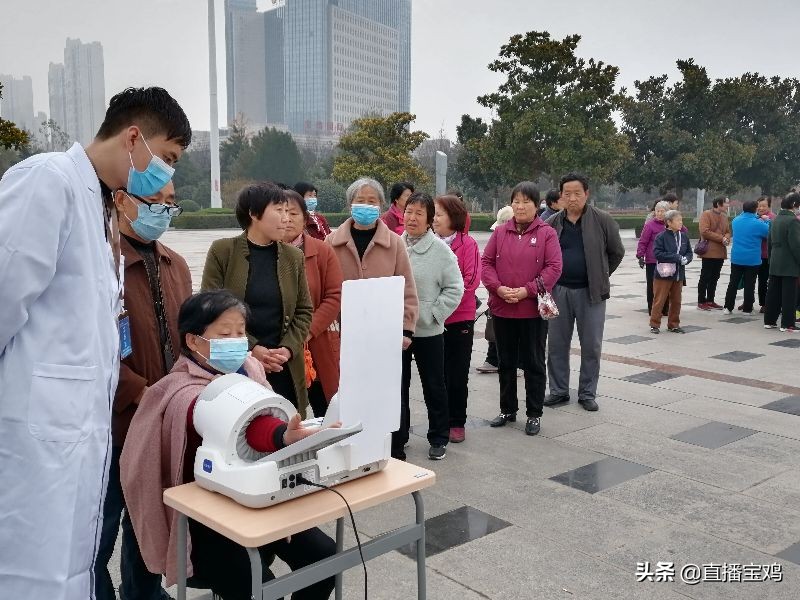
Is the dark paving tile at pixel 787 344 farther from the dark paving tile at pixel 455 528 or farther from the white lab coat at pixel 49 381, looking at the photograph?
the white lab coat at pixel 49 381

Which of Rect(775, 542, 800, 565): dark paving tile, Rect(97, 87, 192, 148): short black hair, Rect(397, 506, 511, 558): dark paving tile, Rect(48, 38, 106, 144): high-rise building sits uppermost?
Rect(48, 38, 106, 144): high-rise building

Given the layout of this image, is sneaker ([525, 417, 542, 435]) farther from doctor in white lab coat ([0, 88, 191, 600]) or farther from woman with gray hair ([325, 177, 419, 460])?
doctor in white lab coat ([0, 88, 191, 600])

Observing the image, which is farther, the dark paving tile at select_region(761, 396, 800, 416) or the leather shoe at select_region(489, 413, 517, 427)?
the dark paving tile at select_region(761, 396, 800, 416)

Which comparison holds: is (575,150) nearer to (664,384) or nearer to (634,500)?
(664,384)

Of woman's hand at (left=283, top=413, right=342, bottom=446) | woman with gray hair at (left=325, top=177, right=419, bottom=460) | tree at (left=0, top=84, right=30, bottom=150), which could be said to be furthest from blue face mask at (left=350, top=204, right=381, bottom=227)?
tree at (left=0, top=84, right=30, bottom=150)

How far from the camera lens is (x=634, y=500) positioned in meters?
4.01

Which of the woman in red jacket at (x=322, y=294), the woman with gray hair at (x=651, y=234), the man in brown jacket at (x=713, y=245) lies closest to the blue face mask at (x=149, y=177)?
the woman in red jacket at (x=322, y=294)

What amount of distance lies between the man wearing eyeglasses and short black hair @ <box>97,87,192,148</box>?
513 mm

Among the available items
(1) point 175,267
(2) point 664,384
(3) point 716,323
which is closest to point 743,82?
(3) point 716,323

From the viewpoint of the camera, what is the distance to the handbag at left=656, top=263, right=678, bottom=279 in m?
9.20

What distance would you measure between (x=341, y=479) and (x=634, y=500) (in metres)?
2.33

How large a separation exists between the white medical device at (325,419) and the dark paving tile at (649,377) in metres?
5.05

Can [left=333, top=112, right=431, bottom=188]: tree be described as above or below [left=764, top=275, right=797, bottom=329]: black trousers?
above

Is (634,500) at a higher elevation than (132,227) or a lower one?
lower
